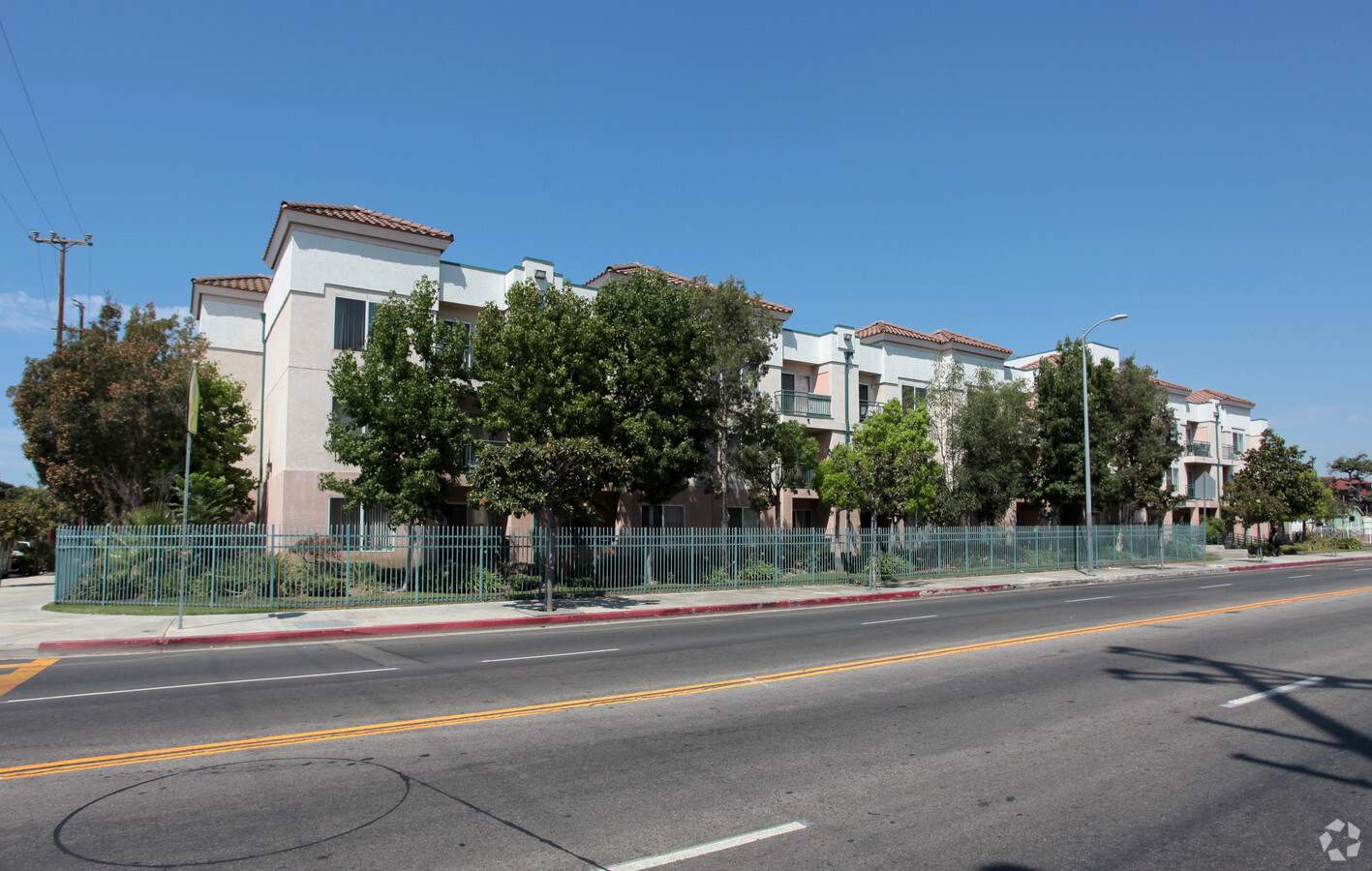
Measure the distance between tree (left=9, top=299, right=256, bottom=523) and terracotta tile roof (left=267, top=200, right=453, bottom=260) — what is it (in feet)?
18.2

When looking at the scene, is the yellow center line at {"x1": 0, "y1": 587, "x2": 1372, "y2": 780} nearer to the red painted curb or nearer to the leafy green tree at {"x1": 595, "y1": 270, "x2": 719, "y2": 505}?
the red painted curb

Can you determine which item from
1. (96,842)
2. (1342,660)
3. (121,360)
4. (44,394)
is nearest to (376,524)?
(121,360)

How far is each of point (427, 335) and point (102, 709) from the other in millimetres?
14395

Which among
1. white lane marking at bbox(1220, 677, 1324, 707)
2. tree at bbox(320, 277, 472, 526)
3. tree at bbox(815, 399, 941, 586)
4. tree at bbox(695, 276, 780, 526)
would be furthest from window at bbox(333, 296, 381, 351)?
white lane marking at bbox(1220, 677, 1324, 707)

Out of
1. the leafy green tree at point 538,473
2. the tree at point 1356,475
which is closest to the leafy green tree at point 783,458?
the leafy green tree at point 538,473

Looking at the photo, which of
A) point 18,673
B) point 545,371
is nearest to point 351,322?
point 545,371

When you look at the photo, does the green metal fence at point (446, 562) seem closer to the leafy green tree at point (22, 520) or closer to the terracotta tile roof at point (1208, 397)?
the leafy green tree at point (22, 520)

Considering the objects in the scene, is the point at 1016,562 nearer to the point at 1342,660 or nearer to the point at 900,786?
the point at 1342,660

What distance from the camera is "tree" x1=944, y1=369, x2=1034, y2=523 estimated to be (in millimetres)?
34375

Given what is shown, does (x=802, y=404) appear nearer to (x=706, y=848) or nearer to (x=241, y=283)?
(x=241, y=283)

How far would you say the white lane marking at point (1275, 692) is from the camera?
8.82 metres

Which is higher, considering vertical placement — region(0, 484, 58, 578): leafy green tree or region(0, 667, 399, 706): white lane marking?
region(0, 484, 58, 578): leafy green tree

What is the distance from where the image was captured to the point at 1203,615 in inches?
669

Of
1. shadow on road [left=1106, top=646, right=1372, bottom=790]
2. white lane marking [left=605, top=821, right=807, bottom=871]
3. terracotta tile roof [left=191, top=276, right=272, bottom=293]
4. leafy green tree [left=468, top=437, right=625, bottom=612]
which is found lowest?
shadow on road [left=1106, top=646, right=1372, bottom=790]
